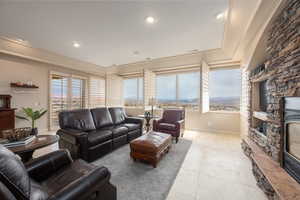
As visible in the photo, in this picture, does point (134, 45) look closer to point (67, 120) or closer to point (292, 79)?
point (67, 120)

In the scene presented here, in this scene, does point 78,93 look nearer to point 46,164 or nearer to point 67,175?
point 46,164

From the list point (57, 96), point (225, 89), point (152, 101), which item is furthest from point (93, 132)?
point (225, 89)

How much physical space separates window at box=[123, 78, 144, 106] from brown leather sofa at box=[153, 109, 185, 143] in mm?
2378

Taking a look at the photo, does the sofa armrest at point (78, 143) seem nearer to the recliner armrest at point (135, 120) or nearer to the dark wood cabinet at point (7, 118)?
the recliner armrest at point (135, 120)

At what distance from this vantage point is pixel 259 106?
9.03 ft

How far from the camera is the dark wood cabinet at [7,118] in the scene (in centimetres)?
323

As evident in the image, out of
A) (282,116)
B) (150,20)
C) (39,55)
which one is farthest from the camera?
(39,55)

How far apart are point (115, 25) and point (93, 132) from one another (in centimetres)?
232

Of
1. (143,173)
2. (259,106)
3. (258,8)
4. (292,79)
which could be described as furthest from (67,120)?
(259,106)

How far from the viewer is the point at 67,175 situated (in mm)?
1290

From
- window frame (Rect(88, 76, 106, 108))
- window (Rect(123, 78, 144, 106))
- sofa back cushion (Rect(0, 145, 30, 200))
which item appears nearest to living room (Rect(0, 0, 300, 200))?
sofa back cushion (Rect(0, 145, 30, 200))

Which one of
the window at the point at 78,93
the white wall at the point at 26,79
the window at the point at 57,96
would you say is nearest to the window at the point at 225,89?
the window at the point at 78,93

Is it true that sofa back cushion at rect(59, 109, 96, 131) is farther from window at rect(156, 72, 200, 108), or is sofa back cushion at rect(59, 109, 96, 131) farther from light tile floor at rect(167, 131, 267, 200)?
window at rect(156, 72, 200, 108)

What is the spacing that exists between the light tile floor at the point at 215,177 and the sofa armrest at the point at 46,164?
134cm
